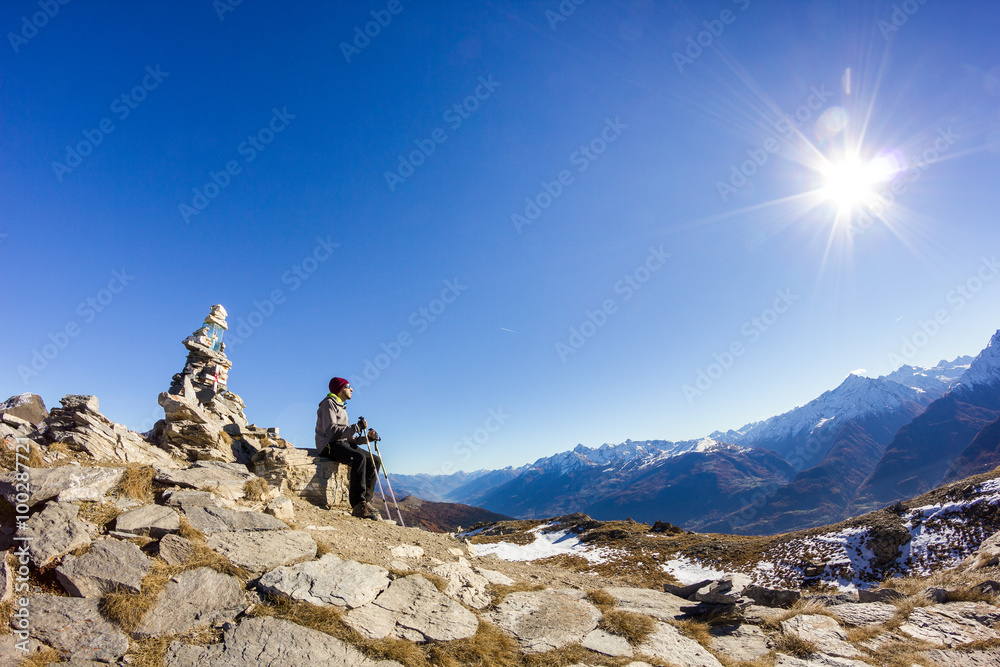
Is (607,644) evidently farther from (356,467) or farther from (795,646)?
(356,467)

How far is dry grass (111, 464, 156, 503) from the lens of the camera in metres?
7.08

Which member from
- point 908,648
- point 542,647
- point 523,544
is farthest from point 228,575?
point 523,544

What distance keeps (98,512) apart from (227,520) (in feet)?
6.34

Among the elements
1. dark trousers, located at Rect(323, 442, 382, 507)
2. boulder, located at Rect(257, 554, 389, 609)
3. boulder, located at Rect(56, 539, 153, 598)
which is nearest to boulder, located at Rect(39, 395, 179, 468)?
boulder, located at Rect(56, 539, 153, 598)

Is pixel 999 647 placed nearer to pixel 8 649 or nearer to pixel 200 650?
pixel 200 650

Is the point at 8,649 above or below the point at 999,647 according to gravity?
above

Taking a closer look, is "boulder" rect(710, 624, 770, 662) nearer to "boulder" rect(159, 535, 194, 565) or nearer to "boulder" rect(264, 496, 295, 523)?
"boulder" rect(159, 535, 194, 565)

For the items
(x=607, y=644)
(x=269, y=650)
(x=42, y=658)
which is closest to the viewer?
(x=42, y=658)

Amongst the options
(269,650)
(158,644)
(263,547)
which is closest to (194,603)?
(158,644)

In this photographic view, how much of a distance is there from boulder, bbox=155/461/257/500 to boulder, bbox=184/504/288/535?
1.08 metres

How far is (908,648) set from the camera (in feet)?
23.5

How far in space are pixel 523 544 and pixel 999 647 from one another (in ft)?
86.9

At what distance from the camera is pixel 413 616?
6.59 m

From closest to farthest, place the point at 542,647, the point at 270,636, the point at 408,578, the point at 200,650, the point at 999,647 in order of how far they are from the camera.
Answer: the point at 200,650
the point at 270,636
the point at 542,647
the point at 999,647
the point at 408,578
